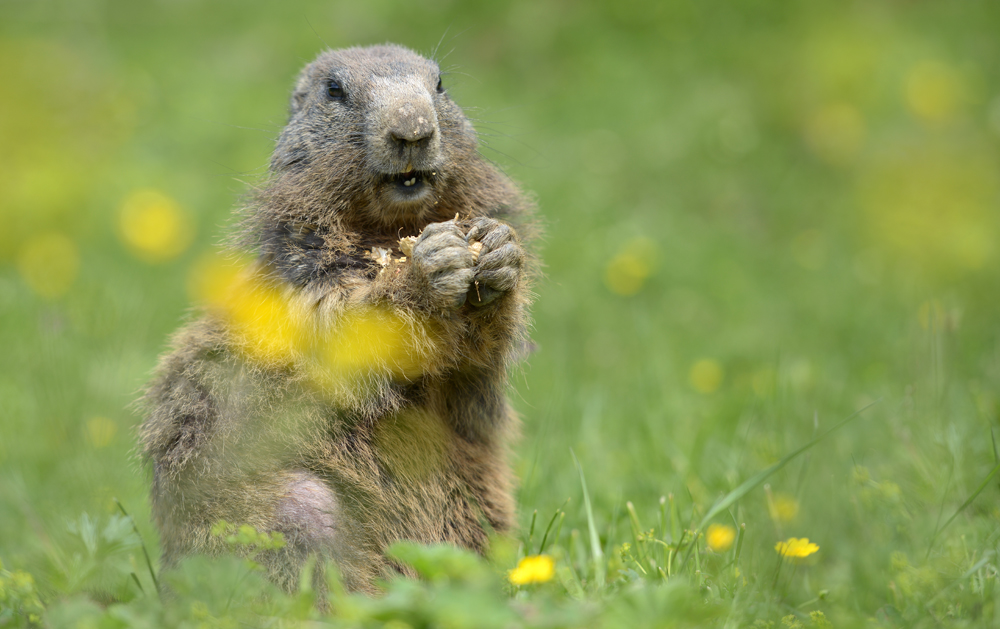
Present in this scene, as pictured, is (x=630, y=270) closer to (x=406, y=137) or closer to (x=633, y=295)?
(x=633, y=295)

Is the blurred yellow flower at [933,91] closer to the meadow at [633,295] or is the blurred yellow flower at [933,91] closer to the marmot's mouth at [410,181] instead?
the meadow at [633,295]

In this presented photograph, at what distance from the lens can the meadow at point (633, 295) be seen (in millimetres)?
3027

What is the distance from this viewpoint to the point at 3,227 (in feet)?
22.9

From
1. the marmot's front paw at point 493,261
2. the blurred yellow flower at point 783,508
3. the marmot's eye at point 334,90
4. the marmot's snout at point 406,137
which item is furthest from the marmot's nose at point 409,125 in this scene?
the blurred yellow flower at point 783,508

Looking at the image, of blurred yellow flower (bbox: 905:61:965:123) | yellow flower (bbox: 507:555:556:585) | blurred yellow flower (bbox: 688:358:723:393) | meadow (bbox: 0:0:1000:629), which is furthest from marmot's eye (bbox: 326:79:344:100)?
blurred yellow flower (bbox: 905:61:965:123)

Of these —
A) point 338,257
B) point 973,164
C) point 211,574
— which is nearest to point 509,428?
point 338,257

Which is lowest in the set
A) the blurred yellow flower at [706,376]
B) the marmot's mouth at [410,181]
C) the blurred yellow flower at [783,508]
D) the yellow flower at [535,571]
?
the blurred yellow flower at [706,376]

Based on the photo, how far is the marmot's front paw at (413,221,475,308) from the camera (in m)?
3.01

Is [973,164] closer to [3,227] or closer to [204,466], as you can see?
[204,466]

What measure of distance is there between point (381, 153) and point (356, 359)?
84 cm

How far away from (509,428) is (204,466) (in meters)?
1.42

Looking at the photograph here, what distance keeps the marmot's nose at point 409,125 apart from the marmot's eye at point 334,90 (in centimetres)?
58

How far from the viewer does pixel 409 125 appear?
129 inches

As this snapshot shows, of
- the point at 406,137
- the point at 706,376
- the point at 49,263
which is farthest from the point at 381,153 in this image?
the point at 49,263
